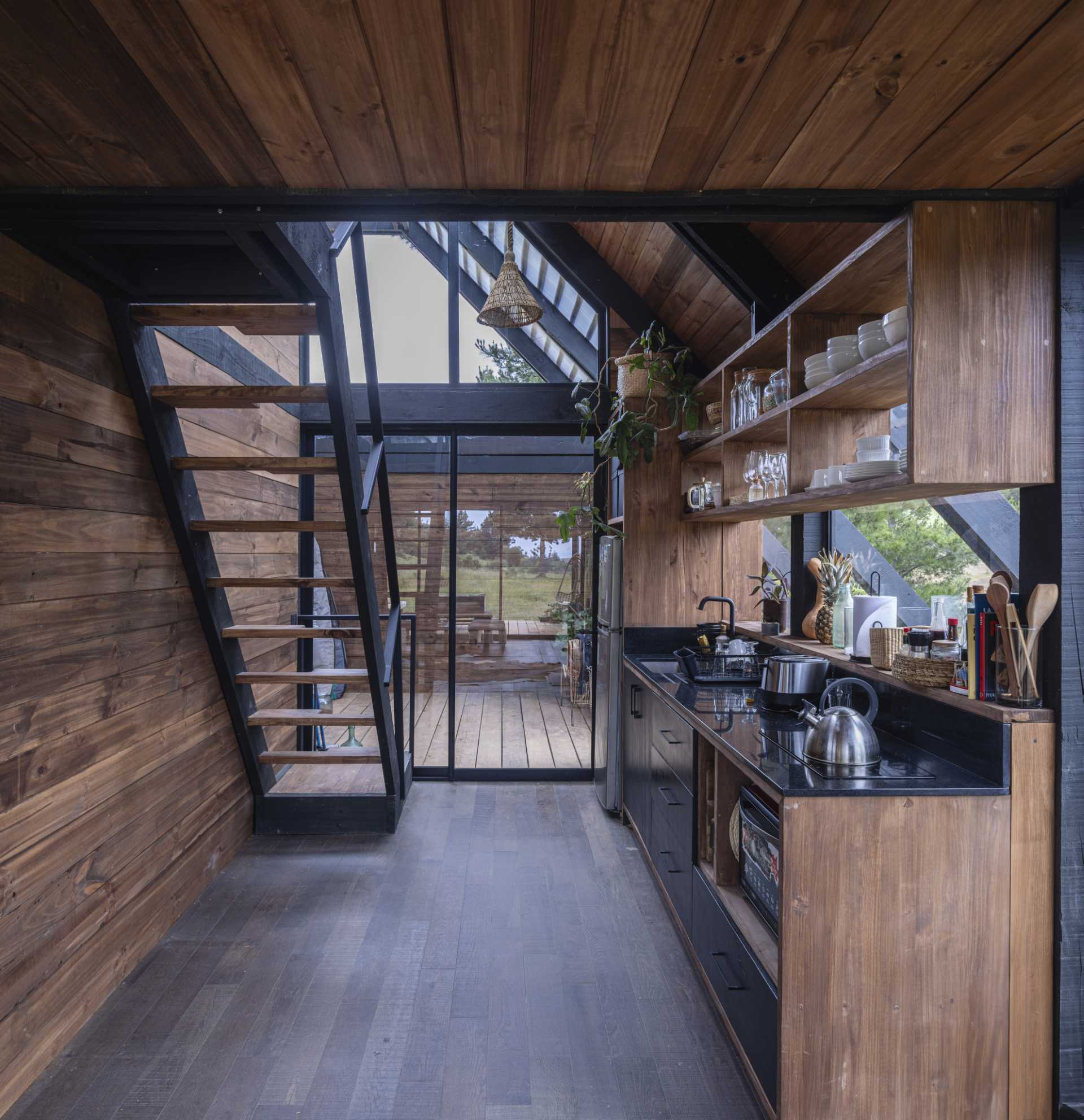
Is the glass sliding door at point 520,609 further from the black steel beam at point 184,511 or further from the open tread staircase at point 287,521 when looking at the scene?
the black steel beam at point 184,511

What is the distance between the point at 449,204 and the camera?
1.74m

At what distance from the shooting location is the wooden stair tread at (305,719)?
3436mm

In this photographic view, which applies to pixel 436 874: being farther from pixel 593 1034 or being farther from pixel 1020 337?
pixel 1020 337

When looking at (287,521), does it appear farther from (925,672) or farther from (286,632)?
(925,672)

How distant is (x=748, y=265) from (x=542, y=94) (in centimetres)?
187

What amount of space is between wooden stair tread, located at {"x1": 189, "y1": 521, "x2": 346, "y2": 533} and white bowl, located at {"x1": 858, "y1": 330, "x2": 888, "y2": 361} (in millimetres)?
1906

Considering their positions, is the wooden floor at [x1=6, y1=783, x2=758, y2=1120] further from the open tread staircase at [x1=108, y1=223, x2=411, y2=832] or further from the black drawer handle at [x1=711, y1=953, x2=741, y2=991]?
the open tread staircase at [x1=108, y1=223, x2=411, y2=832]

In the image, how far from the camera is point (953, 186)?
1722 millimetres

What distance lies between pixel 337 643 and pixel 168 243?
9.75 feet

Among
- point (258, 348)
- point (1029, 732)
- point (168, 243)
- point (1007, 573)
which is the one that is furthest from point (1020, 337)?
point (258, 348)

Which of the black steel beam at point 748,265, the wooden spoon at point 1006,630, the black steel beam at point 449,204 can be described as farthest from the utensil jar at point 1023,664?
the black steel beam at point 748,265

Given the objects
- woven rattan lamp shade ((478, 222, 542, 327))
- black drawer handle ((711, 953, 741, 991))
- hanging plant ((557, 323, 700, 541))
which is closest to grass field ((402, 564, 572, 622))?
hanging plant ((557, 323, 700, 541))

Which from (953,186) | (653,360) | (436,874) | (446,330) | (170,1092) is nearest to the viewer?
(953,186)

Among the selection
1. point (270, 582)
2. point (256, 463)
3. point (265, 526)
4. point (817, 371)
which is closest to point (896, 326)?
point (817, 371)
